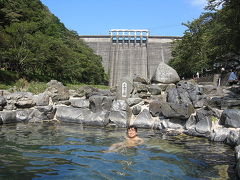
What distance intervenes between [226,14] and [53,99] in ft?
45.0

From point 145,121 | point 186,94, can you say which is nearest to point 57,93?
point 145,121

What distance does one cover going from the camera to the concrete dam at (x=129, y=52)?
56750 millimetres

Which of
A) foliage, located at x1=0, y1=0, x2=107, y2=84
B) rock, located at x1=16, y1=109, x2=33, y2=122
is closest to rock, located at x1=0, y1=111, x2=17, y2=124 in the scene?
rock, located at x1=16, y1=109, x2=33, y2=122

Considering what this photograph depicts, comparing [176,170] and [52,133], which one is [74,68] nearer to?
[52,133]

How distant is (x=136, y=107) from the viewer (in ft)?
36.5

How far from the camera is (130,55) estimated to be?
60.8 m

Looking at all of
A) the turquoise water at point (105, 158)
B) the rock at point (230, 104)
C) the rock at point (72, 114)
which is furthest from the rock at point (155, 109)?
the rock at point (72, 114)

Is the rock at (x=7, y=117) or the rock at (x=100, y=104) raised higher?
the rock at (x=100, y=104)

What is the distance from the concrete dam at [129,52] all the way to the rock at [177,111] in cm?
4406

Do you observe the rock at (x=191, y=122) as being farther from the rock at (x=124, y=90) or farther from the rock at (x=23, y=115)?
the rock at (x=23, y=115)

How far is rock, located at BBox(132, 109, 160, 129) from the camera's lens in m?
10.2

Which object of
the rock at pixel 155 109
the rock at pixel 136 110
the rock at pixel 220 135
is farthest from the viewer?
the rock at pixel 136 110

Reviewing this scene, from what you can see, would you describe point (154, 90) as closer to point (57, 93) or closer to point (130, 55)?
point (57, 93)

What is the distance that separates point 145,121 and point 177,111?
4.99 feet
